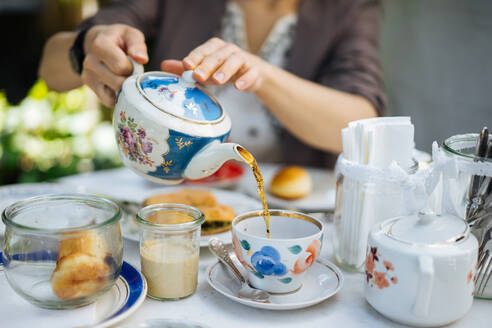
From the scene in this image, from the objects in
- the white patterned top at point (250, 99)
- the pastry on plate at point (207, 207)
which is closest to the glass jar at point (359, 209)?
the pastry on plate at point (207, 207)

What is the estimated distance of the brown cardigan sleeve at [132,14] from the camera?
1.38 metres

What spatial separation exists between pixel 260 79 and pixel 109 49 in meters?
0.34

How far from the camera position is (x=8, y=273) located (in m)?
0.58

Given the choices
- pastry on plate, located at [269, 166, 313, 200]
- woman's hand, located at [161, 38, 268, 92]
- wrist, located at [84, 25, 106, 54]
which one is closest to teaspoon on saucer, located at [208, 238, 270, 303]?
woman's hand, located at [161, 38, 268, 92]

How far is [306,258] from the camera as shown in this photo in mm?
635

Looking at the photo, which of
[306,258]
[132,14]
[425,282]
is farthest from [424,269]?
[132,14]

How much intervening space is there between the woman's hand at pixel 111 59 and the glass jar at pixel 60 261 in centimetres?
30

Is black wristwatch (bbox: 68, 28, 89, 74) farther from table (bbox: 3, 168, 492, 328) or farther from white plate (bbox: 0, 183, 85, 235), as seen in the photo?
table (bbox: 3, 168, 492, 328)

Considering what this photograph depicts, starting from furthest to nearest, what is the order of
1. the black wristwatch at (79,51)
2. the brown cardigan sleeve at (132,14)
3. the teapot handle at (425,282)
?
1. the brown cardigan sleeve at (132,14)
2. the black wristwatch at (79,51)
3. the teapot handle at (425,282)

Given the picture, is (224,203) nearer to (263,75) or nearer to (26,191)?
(263,75)

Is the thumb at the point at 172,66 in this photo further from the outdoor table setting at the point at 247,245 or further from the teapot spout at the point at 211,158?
the teapot spout at the point at 211,158

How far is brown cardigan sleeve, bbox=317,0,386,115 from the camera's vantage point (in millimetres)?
1425

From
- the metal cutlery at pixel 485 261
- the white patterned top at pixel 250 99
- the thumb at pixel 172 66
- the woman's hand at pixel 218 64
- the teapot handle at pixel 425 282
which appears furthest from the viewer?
the white patterned top at pixel 250 99

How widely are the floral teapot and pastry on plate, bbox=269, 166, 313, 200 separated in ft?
1.37
